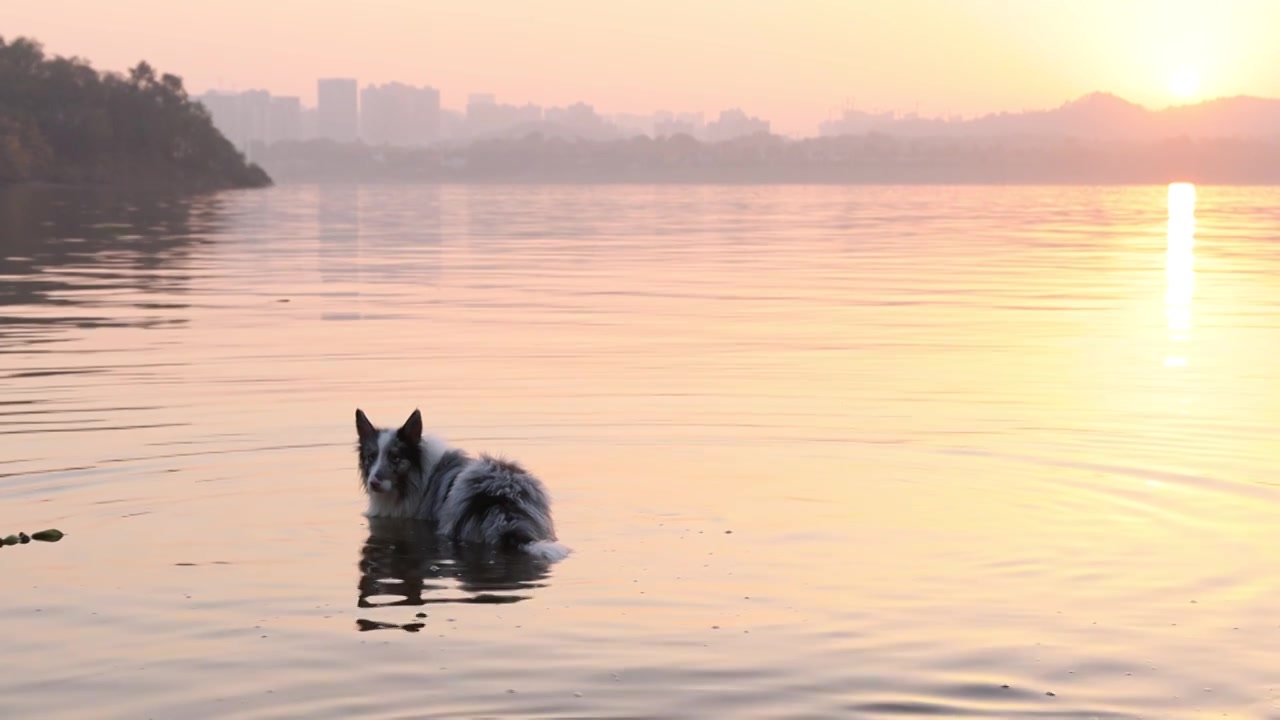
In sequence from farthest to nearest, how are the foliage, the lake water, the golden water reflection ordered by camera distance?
1. the foliage
2. the golden water reflection
3. the lake water

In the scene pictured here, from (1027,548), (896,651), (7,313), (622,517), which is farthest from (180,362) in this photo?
(896,651)

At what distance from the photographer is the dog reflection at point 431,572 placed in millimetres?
10680

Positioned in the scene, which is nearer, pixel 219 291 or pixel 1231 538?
pixel 1231 538

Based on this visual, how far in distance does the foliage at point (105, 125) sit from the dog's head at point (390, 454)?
472 ft

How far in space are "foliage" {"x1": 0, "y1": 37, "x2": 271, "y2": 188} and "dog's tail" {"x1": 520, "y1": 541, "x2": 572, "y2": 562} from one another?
146231mm

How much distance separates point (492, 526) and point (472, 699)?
11.9 ft

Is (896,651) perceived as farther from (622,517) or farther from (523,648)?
(622,517)

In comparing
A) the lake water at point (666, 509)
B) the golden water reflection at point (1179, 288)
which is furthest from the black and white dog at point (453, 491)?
the golden water reflection at point (1179, 288)

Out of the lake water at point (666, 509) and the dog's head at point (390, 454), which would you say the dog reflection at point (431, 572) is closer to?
the lake water at point (666, 509)

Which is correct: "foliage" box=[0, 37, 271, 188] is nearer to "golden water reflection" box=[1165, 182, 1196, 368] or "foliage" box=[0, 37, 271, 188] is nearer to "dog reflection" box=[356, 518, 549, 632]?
"golden water reflection" box=[1165, 182, 1196, 368]

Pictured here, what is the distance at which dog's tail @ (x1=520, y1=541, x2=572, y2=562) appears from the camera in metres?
11.6

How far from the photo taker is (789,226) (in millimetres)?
77875

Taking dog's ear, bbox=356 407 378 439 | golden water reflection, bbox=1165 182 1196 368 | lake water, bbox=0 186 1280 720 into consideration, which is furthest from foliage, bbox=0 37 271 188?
dog's ear, bbox=356 407 378 439

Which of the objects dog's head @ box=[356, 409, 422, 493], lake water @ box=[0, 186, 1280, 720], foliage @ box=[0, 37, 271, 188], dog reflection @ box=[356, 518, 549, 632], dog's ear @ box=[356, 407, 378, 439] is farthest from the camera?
foliage @ box=[0, 37, 271, 188]
